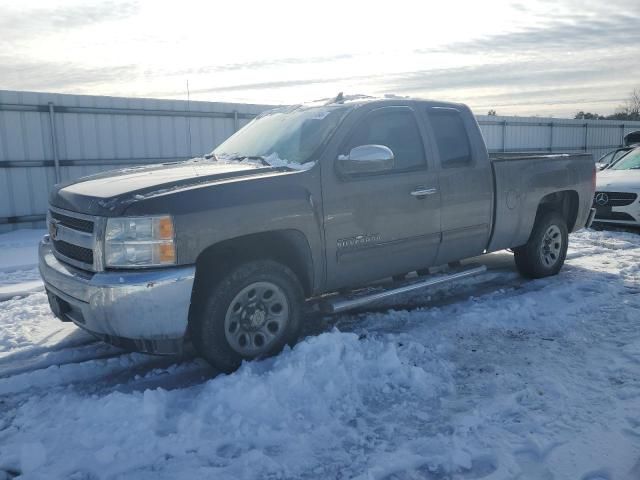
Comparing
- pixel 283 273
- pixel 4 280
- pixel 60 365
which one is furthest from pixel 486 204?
pixel 4 280

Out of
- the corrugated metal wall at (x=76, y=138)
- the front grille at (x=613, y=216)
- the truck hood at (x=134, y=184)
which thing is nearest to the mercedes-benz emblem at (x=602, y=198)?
the front grille at (x=613, y=216)

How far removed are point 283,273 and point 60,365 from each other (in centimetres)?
180

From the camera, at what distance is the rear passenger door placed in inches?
205

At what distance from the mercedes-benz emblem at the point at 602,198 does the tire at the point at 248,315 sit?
311 inches

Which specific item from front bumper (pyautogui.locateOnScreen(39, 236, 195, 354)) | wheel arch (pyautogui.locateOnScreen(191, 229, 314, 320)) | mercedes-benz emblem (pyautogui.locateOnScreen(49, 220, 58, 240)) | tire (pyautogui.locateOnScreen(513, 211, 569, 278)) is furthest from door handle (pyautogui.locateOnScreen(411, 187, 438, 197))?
mercedes-benz emblem (pyautogui.locateOnScreen(49, 220, 58, 240))

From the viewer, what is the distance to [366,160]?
4.33m

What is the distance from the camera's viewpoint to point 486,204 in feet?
18.2

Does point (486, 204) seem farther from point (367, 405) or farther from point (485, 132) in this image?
point (485, 132)

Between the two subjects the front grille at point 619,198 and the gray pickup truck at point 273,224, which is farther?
the front grille at point 619,198

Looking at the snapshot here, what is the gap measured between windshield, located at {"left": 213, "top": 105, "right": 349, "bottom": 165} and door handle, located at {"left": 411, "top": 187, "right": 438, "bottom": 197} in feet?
2.98

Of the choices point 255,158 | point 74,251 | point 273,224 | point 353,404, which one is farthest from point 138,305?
point 255,158

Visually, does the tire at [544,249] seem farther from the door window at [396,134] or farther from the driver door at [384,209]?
the door window at [396,134]

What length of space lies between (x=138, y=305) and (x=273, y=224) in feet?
3.50

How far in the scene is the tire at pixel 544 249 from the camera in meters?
6.38
